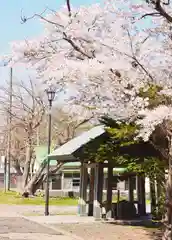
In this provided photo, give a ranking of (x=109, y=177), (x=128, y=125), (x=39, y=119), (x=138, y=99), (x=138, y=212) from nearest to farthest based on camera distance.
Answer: (x=138, y=99), (x=128, y=125), (x=109, y=177), (x=138, y=212), (x=39, y=119)

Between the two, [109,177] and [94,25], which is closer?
[94,25]

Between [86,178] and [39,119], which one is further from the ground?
[39,119]

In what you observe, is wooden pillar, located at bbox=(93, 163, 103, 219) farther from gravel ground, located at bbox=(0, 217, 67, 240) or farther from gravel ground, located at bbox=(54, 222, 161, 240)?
gravel ground, located at bbox=(0, 217, 67, 240)

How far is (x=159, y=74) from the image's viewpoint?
11906 millimetres

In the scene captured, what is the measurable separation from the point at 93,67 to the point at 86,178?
11.5m

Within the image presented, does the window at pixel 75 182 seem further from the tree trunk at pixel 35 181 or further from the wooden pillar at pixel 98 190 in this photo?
the wooden pillar at pixel 98 190

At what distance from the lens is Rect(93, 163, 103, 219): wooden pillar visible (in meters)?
19.8

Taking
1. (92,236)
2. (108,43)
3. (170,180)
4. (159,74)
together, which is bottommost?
(92,236)

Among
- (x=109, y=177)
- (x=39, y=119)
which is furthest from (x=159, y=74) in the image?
(x=39, y=119)

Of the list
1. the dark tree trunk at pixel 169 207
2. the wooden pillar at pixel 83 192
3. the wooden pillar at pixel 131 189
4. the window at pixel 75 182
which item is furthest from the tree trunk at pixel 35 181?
the dark tree trunk at pixel 169 207

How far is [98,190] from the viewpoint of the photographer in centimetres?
2034

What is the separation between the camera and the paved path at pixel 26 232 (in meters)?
13.3

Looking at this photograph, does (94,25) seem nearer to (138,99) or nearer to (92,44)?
(92,44)

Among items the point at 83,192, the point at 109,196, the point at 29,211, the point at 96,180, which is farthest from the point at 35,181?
the point at 109,196
